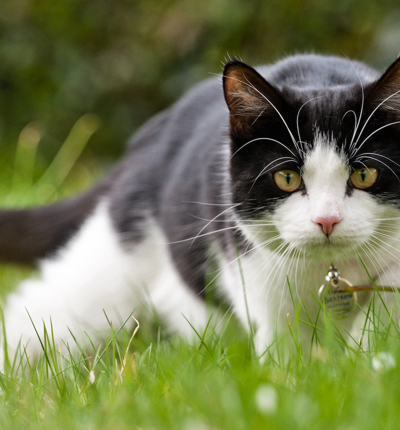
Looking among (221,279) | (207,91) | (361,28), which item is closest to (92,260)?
(221,279)

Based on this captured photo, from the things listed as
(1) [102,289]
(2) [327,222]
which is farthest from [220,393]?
(1) [102,289]

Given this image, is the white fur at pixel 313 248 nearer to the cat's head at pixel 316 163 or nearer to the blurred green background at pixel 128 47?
the cat's head at pixel 316 163

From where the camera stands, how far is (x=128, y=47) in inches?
177

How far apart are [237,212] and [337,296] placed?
1.12 ft

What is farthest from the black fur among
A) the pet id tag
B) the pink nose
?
the pet id tag

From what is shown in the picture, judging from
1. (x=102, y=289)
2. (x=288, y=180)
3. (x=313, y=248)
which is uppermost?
(x=288, y=180)

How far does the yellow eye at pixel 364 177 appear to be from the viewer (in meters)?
1.51

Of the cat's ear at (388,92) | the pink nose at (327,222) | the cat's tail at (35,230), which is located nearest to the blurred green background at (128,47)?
the cat's tail at (35,230)

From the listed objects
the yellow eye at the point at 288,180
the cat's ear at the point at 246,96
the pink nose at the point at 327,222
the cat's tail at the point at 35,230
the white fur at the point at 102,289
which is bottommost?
the white fur at the point at 102,289

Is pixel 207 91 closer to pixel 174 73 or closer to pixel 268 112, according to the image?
pixel 268 112

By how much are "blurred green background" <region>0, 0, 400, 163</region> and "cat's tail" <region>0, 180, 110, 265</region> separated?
79.0 inches

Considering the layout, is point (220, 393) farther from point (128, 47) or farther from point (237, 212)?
point (128, 47)

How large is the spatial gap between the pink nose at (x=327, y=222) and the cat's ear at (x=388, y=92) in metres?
0.33

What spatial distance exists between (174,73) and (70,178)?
1.06 m
